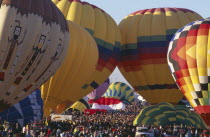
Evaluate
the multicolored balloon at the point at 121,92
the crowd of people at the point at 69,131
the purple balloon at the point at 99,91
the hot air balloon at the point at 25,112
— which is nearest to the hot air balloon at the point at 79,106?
the purple balloon at the point at 99,91

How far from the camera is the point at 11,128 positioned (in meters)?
19.7

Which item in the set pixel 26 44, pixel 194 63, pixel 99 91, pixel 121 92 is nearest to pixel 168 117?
pixel 194 63

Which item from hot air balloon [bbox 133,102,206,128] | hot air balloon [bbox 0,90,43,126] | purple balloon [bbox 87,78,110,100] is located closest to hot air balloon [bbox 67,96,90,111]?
purple balloon [bbox 87,78,110,100]

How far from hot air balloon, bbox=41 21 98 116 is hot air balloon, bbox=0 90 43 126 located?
3.99ft

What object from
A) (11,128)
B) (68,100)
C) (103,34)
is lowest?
(11,128)

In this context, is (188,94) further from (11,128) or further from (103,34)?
(11,128)

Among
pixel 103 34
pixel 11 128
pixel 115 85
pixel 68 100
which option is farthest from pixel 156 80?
pixel 115 85

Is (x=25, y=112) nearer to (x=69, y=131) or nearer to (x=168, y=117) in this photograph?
(x=69, y=131)

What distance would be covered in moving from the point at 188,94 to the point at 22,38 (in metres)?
9.62

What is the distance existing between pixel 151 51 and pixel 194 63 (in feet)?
20.1

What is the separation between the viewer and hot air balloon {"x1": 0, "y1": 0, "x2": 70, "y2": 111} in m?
16.5

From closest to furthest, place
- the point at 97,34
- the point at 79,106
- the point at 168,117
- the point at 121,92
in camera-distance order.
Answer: the point at 168,117
the point at 97,34
the point at 79,106
the point at 121,92

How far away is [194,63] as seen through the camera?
22641 mm

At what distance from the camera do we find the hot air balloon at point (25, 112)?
2111 centimetres
